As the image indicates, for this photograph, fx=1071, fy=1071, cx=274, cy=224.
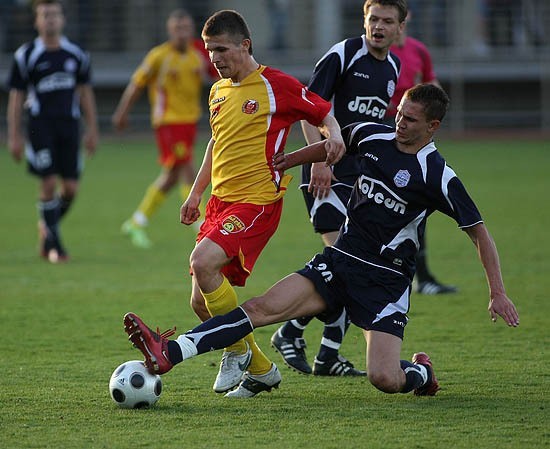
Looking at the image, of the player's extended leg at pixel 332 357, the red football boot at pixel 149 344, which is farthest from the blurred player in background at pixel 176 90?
the red football boot at pixel 149 344

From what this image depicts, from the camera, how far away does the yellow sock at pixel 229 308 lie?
5.51m

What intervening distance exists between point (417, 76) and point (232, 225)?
3713 millimetres

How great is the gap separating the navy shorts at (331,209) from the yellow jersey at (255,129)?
2.67ft

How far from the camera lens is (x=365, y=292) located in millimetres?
5578

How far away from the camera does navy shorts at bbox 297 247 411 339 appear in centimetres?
555

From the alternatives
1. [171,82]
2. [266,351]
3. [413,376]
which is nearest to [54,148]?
[171,82]

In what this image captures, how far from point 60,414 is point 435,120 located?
7.82 feet

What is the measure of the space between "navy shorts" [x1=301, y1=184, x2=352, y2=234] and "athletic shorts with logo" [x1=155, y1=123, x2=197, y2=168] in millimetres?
6549

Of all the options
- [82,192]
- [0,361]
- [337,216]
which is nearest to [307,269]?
[337,216]

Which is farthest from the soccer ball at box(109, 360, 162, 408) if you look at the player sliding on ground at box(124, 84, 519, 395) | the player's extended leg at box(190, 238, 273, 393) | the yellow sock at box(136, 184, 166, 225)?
the yellow sock at box(136, 184, 166, 225)

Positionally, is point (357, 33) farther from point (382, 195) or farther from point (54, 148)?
point (382, 195)

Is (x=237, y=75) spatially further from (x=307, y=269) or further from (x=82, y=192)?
(x=82, y=192)

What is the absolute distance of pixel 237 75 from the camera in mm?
5773

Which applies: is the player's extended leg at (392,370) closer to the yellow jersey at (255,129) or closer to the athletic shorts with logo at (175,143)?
the yellow jersey at (255,129)
